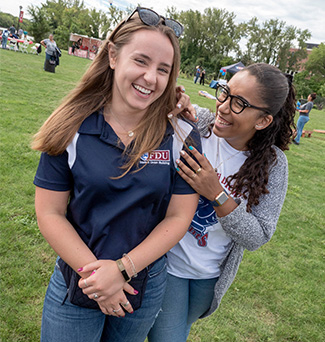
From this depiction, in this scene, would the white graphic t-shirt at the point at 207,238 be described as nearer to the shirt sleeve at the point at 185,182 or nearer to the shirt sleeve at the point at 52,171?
the shirt sleeve at the point at 185,182

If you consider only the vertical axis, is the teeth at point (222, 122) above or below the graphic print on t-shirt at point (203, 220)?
above

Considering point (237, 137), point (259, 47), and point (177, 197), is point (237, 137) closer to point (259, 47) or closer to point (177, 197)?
point (177, 197)

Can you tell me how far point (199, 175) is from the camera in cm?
153

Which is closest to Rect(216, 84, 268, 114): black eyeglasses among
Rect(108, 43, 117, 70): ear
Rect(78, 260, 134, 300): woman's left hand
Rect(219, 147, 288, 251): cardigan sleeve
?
Rect(219, 147, 288, 251): cardigan sleeve

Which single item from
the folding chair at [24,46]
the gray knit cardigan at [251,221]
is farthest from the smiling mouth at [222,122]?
the folding chair at [24,46]

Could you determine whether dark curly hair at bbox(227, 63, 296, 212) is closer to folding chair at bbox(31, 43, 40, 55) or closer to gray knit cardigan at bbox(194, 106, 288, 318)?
gray knit cardigan at bbox(194, 106, 288, 318)

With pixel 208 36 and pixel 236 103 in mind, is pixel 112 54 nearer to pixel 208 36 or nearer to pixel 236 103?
pixel 236 103

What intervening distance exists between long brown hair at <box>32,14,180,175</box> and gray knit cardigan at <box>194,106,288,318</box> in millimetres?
433

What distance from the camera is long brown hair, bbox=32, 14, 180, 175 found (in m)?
1.40

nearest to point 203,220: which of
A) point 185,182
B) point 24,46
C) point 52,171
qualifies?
point 185,182

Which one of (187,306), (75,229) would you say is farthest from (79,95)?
(187,306)

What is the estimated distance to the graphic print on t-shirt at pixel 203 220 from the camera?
6.08 ft

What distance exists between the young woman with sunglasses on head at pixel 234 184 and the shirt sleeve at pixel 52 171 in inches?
33.1

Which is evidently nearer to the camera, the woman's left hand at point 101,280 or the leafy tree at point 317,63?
the woman's left hand at point 101,280
